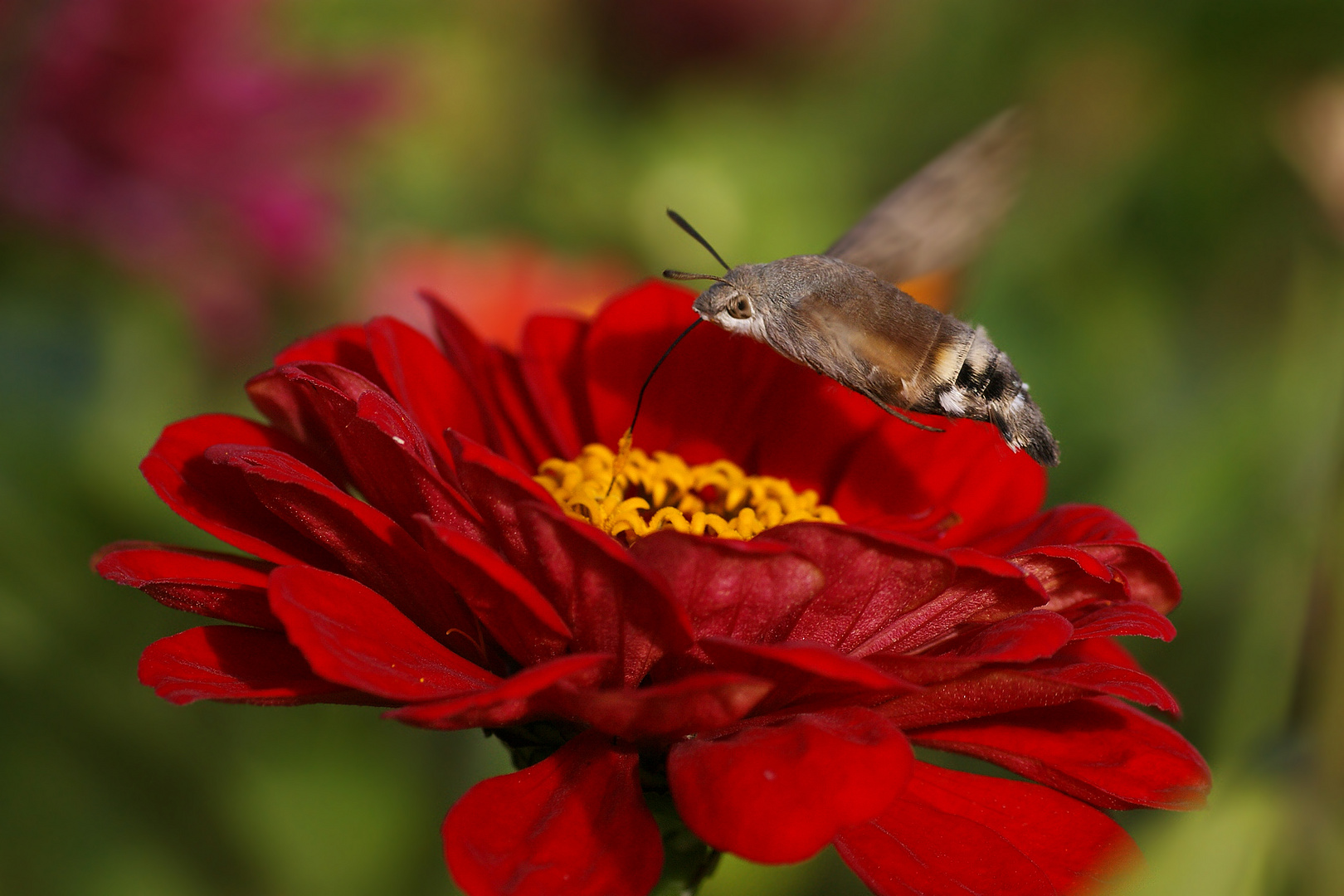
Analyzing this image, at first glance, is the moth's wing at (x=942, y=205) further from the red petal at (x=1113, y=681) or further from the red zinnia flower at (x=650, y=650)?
the red petal at (x=1113, y=681)

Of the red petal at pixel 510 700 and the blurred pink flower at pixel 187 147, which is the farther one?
the blurred pink flower at pixel 187 147

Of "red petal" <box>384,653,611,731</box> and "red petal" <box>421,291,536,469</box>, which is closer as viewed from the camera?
"red petal" <box>384,653,611,731</box>

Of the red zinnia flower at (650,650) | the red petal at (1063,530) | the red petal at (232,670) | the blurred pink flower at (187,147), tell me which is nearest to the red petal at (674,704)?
the red zinnia flower at (650,650)

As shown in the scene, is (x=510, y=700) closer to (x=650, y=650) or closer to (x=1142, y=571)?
(x=650, y=650)

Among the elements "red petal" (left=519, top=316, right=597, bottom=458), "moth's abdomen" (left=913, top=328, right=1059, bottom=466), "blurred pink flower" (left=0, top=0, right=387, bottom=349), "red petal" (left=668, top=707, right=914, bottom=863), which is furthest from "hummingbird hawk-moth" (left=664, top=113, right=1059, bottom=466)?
"blurred pink flower" (left=0, top=0, right=387, bottom=349)

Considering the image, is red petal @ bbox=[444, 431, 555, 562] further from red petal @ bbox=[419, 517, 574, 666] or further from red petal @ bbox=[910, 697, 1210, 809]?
red petal @ bbox=[910, 697, 1210, 809]

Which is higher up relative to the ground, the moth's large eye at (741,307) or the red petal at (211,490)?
the moth's large eye at (741,307)

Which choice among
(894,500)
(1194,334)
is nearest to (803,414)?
(894,500)
